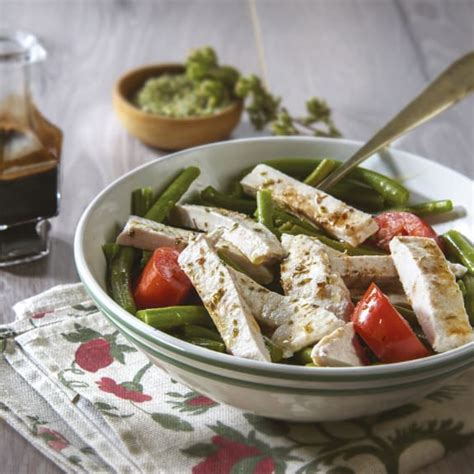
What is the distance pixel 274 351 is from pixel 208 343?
0.15m

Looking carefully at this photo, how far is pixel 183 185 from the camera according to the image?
233cm

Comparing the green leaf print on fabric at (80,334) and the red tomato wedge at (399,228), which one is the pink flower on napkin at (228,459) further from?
the red tomato wedge at (399,228)

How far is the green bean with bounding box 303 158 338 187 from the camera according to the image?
2420 millimetres

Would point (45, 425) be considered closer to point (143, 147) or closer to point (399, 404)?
point (399, 404)

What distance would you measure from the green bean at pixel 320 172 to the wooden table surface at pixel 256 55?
2.55 feet

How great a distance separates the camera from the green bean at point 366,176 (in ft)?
7.75

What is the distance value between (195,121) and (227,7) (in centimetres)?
164

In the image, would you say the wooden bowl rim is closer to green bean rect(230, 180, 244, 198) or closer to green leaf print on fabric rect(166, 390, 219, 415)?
green bean rect(230, 180, 244, 198)

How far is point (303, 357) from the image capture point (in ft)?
5.70

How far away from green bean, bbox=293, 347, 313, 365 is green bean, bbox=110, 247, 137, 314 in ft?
1.27

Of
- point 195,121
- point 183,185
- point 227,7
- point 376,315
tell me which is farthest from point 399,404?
point 227,7

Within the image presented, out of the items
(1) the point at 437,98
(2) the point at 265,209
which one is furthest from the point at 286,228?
(1) the point at 437,98

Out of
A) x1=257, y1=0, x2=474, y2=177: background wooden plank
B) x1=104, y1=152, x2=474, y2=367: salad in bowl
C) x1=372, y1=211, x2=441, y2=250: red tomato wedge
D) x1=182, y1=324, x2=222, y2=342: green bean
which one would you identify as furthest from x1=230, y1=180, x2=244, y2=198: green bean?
x1=257, y1=0, x2=474, y2=177: background wooden plank

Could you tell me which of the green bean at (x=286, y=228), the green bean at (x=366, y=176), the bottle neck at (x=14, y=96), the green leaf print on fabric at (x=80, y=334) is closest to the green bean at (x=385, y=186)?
the green bean at (x=366, y=176)
